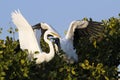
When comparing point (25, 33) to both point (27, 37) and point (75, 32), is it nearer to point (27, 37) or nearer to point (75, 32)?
point (27, 37)

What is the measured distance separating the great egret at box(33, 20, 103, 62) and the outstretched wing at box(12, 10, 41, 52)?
75.3 inches

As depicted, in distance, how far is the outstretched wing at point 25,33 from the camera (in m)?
17.3

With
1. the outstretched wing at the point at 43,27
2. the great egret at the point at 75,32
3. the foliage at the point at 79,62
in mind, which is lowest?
the foliage at the point at 79,62

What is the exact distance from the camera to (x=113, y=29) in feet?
70.6

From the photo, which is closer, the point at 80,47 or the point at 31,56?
the point at 31,56

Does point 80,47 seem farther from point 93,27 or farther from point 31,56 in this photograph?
point 31,56

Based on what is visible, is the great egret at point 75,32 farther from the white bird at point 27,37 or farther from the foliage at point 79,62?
the white bird at point 27,37

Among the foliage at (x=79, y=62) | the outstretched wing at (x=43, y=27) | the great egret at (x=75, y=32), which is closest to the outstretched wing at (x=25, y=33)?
the foliage at (x=79, y=62)

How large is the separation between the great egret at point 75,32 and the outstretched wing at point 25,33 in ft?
6.28

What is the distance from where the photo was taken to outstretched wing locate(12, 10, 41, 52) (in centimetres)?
1731

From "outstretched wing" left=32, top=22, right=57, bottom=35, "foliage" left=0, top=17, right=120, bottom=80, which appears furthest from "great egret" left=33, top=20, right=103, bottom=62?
"outstretched wing" left=32, top=22, right=57, bottom=35

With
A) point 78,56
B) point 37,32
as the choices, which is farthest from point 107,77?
point 37,32

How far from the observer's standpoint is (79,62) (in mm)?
19844

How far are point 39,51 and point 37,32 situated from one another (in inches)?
49.8
